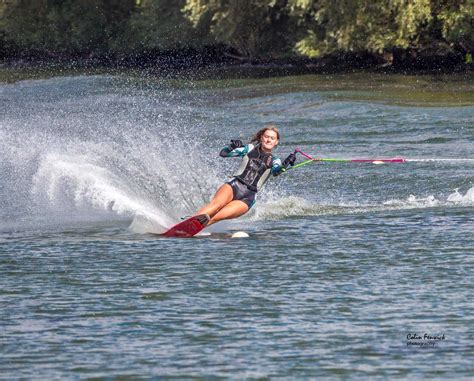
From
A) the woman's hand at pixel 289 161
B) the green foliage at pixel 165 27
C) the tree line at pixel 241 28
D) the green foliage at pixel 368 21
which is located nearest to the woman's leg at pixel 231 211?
the woman's hand at pixel 289 161

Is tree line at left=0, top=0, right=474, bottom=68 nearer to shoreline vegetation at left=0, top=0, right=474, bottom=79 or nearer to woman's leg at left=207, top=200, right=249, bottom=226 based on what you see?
shoreline vegetation at left=0, top=0, right=474, bottom=79

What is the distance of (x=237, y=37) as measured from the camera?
46.1m

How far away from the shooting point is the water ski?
13617 mm

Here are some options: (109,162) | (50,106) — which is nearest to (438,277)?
(109,162)

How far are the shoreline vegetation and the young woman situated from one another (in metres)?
21.9

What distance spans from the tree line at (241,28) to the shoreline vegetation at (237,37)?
4 centimetres

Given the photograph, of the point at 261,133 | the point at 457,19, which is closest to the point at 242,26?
the point at 457,19

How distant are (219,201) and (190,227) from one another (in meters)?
0.86

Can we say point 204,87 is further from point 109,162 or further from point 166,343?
point 166,343

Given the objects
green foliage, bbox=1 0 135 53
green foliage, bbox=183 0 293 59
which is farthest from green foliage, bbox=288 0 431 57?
green foliage, bbox=1 0 135 53

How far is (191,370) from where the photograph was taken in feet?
27.0

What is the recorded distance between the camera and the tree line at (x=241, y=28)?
3716 centimetres

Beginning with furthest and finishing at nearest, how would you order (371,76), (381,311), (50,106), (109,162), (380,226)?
1. (371,76)
2. (50,106)
3. (109,162)
4. (380,226)
5. (381,311)

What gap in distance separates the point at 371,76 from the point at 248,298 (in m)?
30.2
